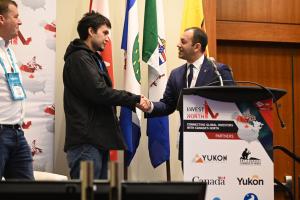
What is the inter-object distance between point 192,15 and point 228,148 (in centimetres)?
233

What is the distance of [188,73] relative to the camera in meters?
3.41

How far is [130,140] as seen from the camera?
12.9 ft

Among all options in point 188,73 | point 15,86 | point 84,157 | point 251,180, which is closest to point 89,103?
point 84,157

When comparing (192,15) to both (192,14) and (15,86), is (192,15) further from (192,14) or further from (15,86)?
(15,86)

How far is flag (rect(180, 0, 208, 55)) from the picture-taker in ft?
13.9

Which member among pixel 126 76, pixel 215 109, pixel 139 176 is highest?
pixel 126 76

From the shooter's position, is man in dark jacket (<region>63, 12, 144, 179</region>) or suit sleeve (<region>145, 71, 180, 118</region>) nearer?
man in dark jacket (<region>63, 12, 144, 179</region>)

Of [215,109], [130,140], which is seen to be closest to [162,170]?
[130,140]

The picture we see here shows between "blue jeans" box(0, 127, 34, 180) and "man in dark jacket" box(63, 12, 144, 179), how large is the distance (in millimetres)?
379

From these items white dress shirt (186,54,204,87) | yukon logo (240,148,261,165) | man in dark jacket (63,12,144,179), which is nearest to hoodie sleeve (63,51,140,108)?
man in dark jacket (63,12,144,179)

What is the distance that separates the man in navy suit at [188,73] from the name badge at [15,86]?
2.97 ft

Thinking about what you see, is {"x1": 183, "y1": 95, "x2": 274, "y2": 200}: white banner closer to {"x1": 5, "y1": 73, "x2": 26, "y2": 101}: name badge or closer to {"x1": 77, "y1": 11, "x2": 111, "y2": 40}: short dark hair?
{"x1": 5, "y1": 73, "x2": 26, "y2": 101}: name badge

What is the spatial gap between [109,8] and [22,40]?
885 millimetres

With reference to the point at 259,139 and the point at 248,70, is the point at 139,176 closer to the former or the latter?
the point at 248,70
